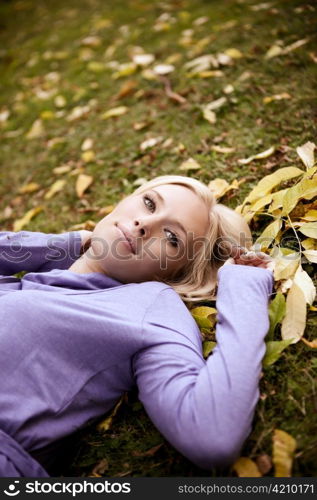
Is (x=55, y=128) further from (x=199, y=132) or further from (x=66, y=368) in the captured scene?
(x=66, y=368)

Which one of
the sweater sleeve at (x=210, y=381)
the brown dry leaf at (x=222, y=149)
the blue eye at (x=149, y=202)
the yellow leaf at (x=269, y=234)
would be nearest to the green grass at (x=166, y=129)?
the brown dry leaf at (x=222, y=149)

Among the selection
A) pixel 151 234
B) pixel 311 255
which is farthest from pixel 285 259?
pixel 151 234

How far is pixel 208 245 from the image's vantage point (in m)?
1.93

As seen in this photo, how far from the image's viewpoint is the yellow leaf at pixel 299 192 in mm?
1964

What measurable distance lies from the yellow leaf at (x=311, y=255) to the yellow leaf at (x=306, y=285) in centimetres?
12

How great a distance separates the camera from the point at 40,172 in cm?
354

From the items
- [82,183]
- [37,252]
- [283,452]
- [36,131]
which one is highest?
[37,252]

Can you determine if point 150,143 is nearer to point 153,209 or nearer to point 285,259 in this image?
point 153,209

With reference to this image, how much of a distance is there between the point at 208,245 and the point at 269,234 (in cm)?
32

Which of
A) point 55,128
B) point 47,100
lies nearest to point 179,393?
point 55,128

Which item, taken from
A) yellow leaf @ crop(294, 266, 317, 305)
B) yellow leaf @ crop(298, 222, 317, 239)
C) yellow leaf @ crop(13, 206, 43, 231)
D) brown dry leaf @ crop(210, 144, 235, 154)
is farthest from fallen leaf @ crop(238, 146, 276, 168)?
yellow leaf @ crop(13, 206, 43, 231)

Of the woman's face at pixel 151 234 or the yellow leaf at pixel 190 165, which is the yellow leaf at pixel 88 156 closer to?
the yellow leaf at pixel 190 165

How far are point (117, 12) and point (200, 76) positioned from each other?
2.76 metres

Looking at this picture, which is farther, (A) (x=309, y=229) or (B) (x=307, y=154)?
(B) (x=307, y=154)
